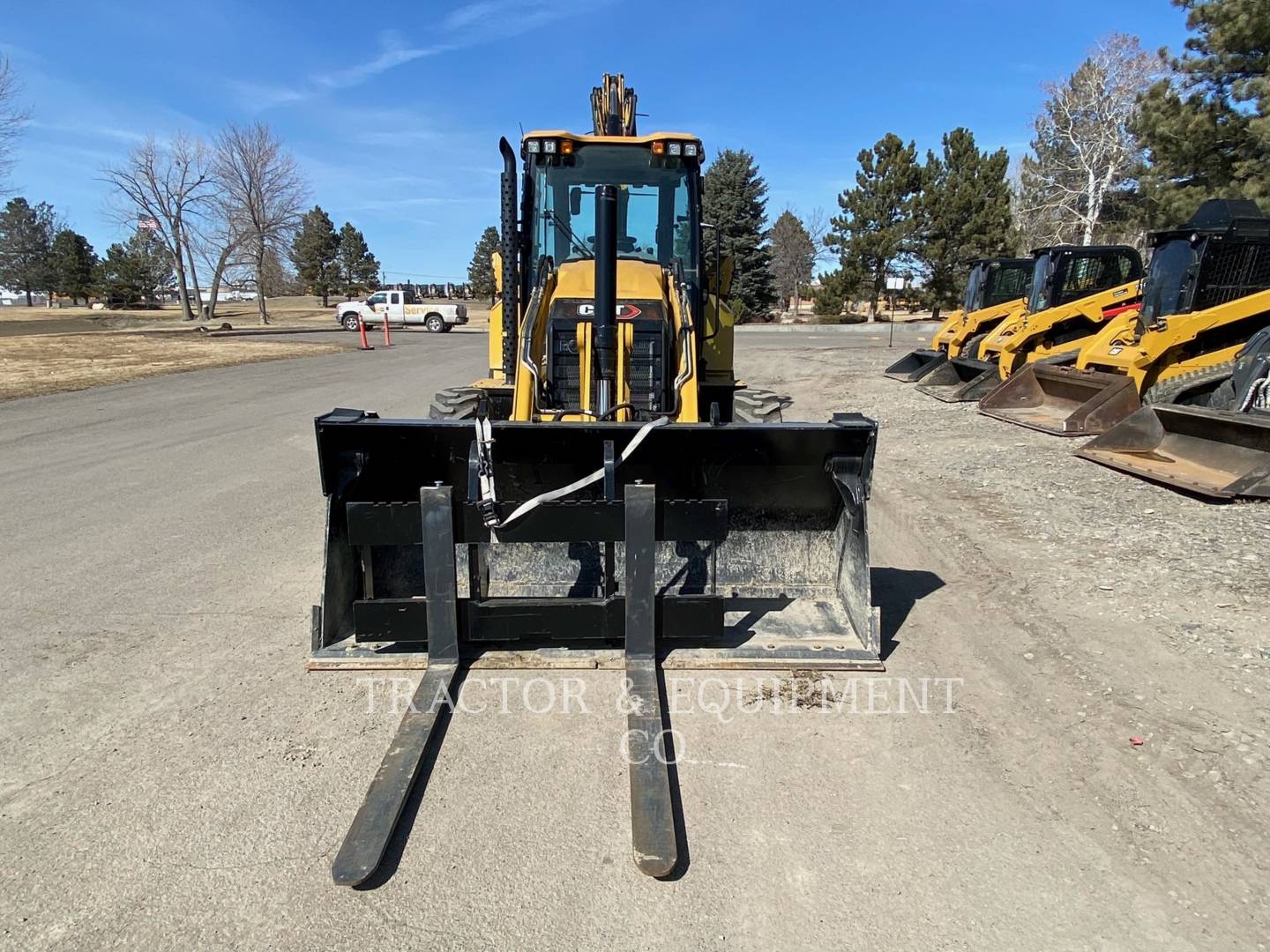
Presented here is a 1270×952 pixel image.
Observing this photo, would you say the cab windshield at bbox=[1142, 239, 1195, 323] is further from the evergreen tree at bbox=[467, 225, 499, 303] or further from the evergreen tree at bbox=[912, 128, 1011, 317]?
the evergreen tree at bbox=[467, 225, 499, 303]

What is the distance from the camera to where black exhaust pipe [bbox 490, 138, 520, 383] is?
5320 mm

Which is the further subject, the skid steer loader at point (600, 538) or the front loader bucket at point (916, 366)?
the front loader bucket at point (916, 366)

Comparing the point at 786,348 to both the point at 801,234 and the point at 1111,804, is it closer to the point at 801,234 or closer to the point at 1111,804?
the point at 1111,804

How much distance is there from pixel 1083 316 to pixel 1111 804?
47.7ft

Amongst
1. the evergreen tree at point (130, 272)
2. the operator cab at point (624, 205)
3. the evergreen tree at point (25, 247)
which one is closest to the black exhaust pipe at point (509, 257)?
the operator cab at point (624, 205)

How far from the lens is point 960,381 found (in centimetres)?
1634

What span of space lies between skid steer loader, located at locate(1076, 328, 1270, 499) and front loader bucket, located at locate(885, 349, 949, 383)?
7821 mm

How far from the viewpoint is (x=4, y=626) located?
422 cm

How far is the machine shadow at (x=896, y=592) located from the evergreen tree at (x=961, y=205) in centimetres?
3938

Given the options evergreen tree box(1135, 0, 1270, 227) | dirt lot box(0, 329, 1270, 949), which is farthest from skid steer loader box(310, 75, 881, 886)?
evergreen tree box(1135, 0, 1270, 227)

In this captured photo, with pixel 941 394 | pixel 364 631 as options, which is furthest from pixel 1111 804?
pixel 941 394

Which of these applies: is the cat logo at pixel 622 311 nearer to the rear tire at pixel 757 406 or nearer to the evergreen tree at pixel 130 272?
the rear tire at pixel 757 406

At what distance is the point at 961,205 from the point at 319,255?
5758cm

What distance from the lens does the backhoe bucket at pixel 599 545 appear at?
3666mm
